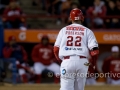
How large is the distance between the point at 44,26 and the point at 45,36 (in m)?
2.43

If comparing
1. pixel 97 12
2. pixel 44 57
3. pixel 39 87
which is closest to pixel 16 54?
pixel 44 57

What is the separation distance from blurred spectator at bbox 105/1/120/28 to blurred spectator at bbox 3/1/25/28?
9.52 ft

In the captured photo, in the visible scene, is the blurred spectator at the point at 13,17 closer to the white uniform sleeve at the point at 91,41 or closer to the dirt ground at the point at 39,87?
the dirt ground at the point at 39,87

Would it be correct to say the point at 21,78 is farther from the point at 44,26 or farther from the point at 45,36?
the point at 44,26

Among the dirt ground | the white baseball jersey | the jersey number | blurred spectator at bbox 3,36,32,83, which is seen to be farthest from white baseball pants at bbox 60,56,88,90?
blurred spectator at bbox 3,36,32,83

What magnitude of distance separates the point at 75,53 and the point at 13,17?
23.5ft

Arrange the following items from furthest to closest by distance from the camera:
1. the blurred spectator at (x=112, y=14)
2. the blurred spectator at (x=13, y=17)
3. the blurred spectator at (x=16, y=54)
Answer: the blurred spectator at (x=112, y=14) < the blurred spectator at (x=13, y=17) < the blurred spectator at (x=16, y=54)

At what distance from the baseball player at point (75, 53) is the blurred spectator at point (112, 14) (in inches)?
290

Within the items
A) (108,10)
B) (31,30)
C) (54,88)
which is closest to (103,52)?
(108,10)

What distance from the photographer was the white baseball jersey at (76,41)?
7773 mm

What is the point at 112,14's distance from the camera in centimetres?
1577

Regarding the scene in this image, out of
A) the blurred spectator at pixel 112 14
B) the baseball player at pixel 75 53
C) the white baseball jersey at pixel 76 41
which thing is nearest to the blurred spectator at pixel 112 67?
the blurred spectator at pixel 112 14

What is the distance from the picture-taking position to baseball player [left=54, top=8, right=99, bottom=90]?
302 inches

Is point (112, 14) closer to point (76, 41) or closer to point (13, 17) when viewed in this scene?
point (13, 17)
